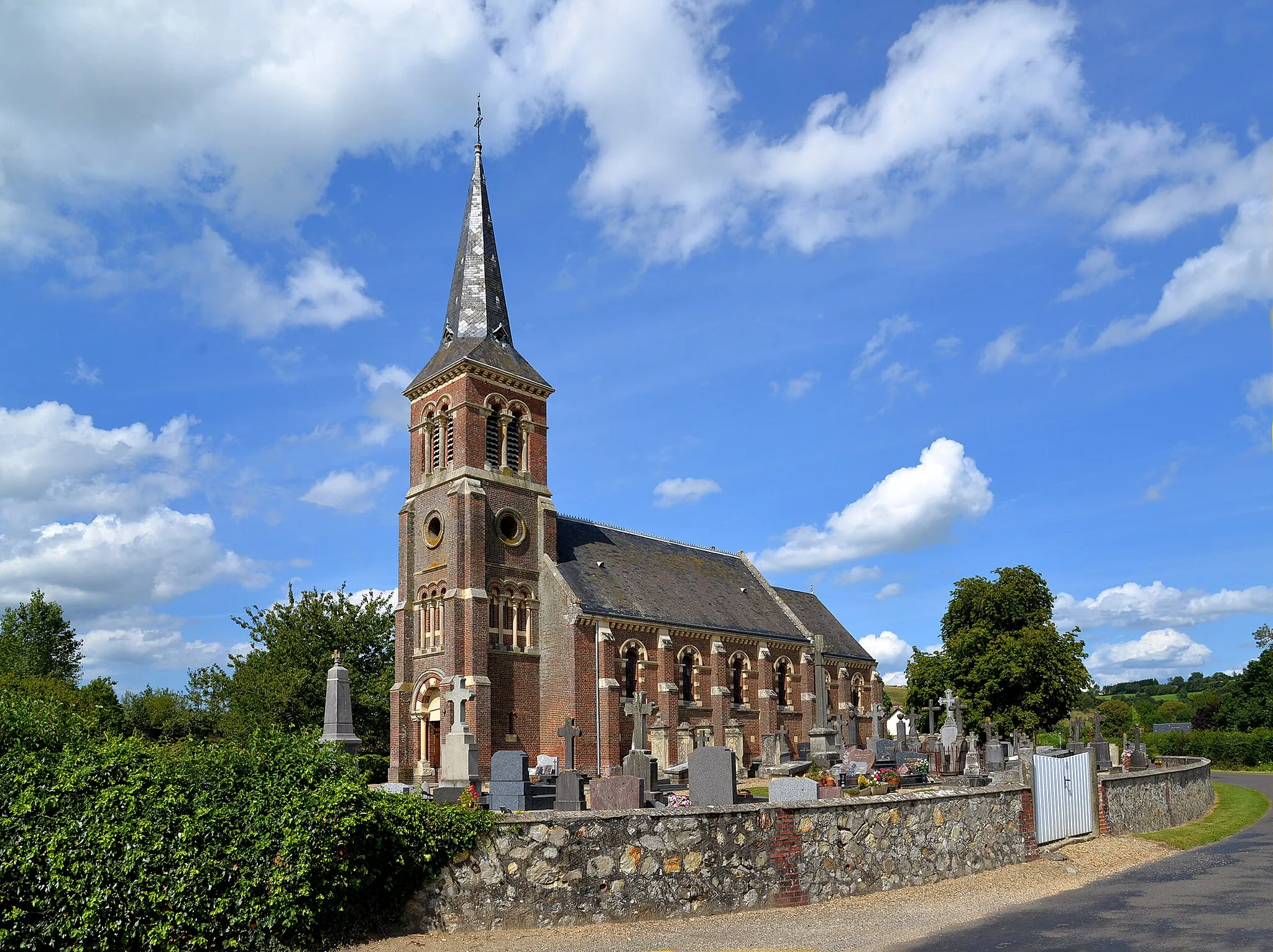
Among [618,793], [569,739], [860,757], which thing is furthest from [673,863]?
[860,757]

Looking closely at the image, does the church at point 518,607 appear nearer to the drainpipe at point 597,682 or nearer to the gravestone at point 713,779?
the drainpipe at point 597,682

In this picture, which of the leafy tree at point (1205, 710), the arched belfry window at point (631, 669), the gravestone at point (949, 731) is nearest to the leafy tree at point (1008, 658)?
the gravestone at point (949, 731)

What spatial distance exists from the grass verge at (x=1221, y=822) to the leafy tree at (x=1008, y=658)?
422 inches

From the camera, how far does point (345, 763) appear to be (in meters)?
10.8

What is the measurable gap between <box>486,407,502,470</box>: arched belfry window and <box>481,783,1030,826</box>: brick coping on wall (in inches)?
1081

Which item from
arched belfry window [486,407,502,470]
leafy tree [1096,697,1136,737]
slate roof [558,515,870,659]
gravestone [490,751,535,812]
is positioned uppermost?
arched belfry window [486,407,502,470]

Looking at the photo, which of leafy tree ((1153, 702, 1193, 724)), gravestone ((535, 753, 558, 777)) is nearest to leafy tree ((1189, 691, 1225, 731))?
leafy tree ((1153, 702, 1193, 724))

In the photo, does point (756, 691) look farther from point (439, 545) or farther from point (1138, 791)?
point (1138, 791)

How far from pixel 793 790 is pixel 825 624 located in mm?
43087

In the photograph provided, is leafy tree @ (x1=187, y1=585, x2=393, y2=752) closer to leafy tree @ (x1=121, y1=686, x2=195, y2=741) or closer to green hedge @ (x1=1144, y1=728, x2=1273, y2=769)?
leafy tree @ (x1=121, y1=686, x2=195, y2=741)

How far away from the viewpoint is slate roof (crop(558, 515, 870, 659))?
4125 centimetres

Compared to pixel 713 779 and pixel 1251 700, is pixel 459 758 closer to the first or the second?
pixel 713 779

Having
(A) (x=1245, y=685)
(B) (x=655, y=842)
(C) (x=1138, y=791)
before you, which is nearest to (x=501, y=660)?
(C) (x=1138, y=791)

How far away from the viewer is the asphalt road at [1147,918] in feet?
32.3
